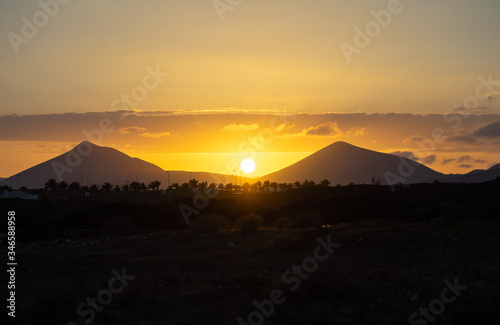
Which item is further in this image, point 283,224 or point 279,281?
point 283,224

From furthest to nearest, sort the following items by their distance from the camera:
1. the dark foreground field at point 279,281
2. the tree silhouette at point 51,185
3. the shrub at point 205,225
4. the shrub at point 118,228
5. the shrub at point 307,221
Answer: the tree silhouette at point 51,185 < the shrub at point 307,221 < the shrub at point 118,228 < the shrub at point 205,225 < the dark foreground field at point 279,281

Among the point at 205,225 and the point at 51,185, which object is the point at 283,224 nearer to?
the point at 205,225

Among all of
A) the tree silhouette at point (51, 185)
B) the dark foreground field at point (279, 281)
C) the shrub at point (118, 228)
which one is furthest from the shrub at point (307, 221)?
the tree silhouette at point (51, 185)

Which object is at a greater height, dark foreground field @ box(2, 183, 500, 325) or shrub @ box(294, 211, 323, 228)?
shrub @ box(294, 211, 323, 228)

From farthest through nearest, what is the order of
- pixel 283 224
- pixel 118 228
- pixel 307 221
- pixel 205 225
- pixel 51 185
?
pixel 51 185 < pixel 283 224 < pixel 307 221 < pixel 118 228 < pixel 205 225

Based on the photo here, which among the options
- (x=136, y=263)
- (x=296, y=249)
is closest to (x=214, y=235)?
(x=296, y=249)

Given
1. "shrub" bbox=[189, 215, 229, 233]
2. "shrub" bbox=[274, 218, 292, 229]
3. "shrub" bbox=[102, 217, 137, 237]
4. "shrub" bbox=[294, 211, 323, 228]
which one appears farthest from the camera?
"shrub" bbox=[274, 218, 292, 229]

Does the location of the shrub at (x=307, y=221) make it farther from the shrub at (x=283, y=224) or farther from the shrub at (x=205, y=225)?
the shrub at (x=205, y=225)

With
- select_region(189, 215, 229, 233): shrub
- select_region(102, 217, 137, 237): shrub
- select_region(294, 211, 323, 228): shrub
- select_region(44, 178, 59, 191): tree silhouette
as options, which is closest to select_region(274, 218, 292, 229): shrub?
select_region(294, 211, 323, 228): shrub

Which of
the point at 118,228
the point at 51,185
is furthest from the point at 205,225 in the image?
the point at 51,185

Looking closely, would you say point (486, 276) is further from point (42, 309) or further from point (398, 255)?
point (42, 309)

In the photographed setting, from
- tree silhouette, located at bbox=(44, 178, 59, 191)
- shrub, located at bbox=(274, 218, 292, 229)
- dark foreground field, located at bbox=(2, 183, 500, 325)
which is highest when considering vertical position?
tree silhouette, located at bbox=(44, 178, 59, 191)

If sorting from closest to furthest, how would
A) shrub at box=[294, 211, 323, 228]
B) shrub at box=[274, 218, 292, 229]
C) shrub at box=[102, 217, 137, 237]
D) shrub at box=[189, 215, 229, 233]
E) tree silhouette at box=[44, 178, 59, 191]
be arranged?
shrub at box=[189, 215, 229, 233] < shrub at box=[102, 217, 137, 237] < shrub at box=[294, 211, 323, 228] < shrub at box=[274, 218, 292, 229] < tree silhouette at box=[44, 178, 59, 191]

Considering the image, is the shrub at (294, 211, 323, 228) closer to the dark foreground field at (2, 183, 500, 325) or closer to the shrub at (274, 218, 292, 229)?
the shrub at (274, 218, 292, 229)
